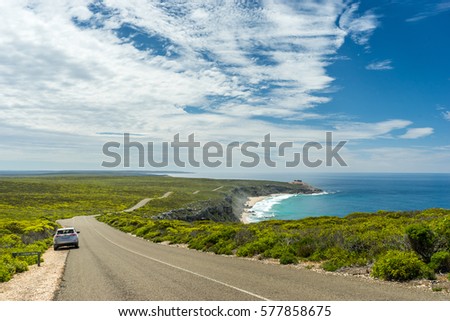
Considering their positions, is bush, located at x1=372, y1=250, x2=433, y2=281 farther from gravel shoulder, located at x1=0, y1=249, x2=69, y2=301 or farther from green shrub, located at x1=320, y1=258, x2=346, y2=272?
gravel shoulder, located at x1=0, y1=249, x2=69, y2=301

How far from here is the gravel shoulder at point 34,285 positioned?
1238 cm

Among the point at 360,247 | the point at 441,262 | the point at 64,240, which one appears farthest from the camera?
the point at 64,240

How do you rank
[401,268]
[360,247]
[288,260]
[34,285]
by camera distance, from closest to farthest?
1. [401,268]
2. [34,285]
3. [360,247]
4. [288,260]

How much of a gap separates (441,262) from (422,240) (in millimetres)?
1063

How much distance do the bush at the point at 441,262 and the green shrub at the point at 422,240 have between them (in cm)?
70

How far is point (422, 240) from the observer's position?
14.0 meters

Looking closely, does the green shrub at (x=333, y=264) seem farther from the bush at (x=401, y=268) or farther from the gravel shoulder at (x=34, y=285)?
the gravel shoulder at (x=34, y=285)

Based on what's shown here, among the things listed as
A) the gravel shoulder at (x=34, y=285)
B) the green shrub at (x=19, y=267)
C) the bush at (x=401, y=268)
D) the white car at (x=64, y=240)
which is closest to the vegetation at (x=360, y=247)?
the bush at (x=401, y=268)

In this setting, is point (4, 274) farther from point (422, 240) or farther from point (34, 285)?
point (422, 240)

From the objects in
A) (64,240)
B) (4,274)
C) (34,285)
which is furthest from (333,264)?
(64,240)
